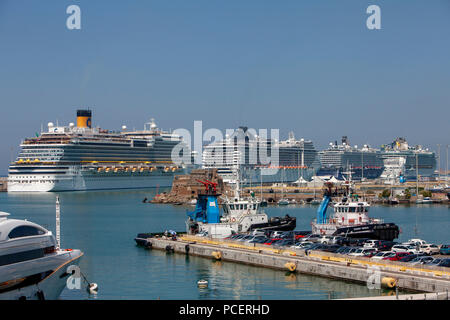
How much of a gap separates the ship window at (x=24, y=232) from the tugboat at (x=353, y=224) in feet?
52.1

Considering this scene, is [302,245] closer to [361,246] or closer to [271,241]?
[271,241]

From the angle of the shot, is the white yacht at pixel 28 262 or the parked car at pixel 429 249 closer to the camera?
the white yacht at pixel 28 262

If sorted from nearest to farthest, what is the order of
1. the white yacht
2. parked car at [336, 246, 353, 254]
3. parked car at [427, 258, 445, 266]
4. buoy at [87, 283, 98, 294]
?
the white yacht, buoy at [87, 283, 98, 294], parked car at [427, 258, 445, 266], parked car at [336, 246, 353, 254]

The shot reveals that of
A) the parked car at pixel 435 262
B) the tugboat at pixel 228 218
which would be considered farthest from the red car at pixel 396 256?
the tugboat at pixel 228 218

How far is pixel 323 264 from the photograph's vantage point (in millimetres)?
22109

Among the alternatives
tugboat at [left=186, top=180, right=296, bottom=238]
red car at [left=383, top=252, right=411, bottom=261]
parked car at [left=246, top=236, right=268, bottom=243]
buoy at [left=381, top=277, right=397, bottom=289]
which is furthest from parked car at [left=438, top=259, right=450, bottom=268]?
tugboat at [left=186, top=180, right=296, bottom=238]

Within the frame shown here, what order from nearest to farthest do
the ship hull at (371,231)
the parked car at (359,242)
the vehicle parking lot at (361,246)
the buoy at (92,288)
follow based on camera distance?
the buoy at (92,288), the vehicle parking lot at (361,246), the parked car at (359,242), the ship hull at (371,231)

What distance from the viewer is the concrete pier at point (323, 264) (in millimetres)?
18984

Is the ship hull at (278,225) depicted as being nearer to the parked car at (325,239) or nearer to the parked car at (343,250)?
the parked car at (325,239)

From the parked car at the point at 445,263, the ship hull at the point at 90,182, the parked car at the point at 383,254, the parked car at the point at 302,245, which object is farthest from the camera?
the ship hull at the point at 90,182

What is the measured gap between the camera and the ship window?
16031mm

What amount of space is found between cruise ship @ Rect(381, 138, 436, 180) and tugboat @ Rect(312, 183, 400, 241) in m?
Result: 116

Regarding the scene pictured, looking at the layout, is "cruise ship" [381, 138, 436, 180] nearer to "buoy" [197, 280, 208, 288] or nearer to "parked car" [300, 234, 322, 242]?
"parked car" [300, 234, 322, 242]
